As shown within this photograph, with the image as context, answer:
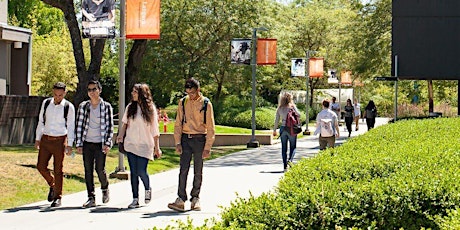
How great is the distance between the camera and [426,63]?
3241 centimetres

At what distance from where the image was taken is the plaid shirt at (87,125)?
12.4 m

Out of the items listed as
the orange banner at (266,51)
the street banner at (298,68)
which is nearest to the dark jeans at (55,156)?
the orange banner at (266,51)

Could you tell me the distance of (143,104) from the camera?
12.3 meters

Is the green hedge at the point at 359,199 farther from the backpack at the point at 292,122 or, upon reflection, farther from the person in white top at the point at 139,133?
the backpack at the point at 292,122

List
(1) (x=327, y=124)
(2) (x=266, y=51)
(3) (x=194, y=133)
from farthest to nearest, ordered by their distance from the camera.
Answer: (2) (x=266, y=51) < (1) (x=327, y=124) < (3) (x=194, y=133)

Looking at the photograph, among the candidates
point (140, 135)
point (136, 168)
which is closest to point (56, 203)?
point (136, 168)

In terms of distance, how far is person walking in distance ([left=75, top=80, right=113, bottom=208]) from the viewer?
40.5 ft

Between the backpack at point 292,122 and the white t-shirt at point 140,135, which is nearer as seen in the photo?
the white t-shirt at point 140,135

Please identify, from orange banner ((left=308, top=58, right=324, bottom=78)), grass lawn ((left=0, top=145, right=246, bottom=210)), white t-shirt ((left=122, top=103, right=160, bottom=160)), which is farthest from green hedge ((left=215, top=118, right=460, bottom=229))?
orange banner ((left=308, top=58, right=324, bottom=78))

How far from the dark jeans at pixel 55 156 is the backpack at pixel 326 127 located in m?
9.04

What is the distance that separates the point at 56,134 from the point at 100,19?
4.47 meters

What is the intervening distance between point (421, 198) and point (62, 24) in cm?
6914

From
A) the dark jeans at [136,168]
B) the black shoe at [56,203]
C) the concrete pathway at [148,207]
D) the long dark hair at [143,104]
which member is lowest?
the concrete pathway at [148,207]

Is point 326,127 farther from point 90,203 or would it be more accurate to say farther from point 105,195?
point 90,203
